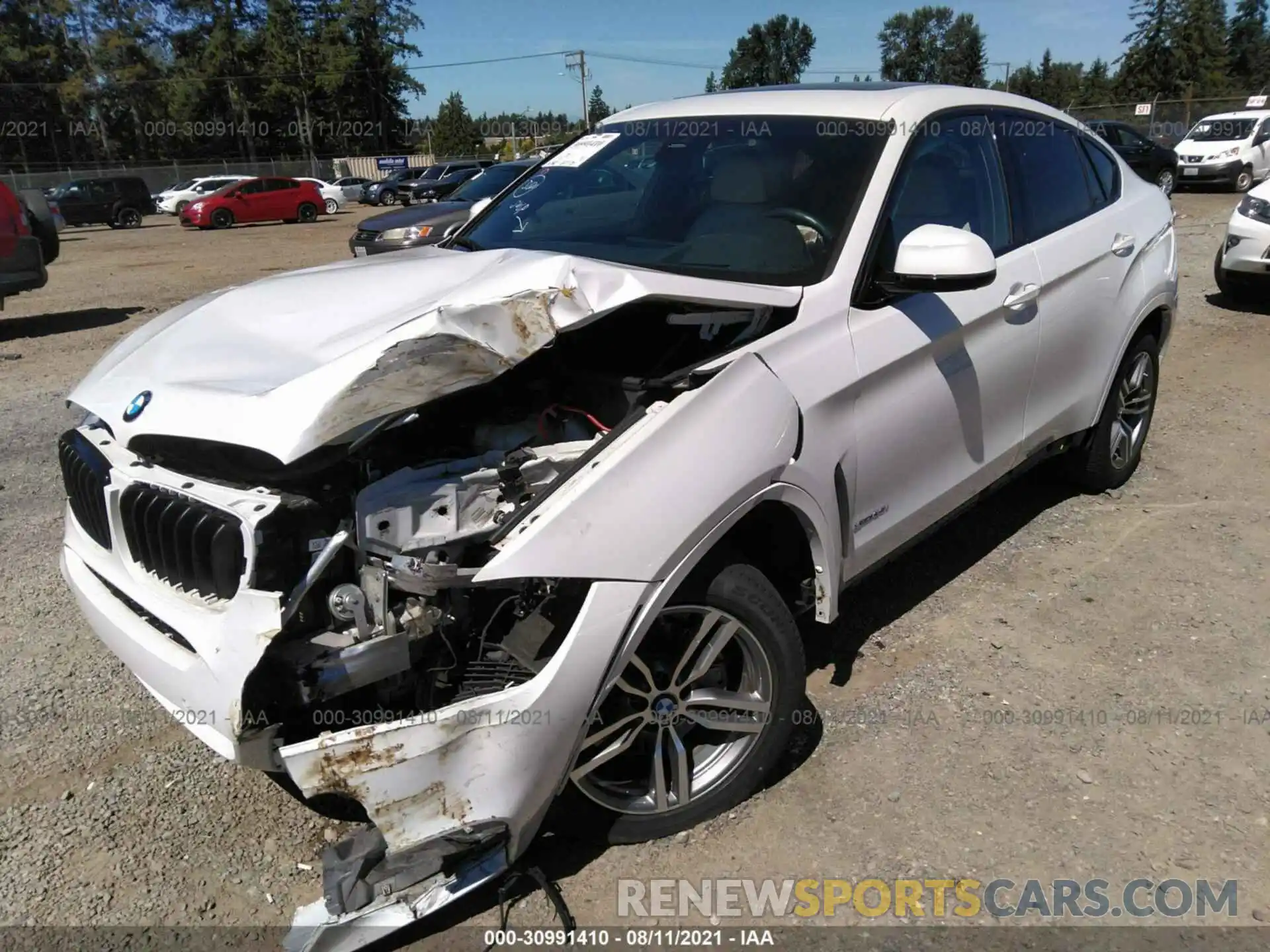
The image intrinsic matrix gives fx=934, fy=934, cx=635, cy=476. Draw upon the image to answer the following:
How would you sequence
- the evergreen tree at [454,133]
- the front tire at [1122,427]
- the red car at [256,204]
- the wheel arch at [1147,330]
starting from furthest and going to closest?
the evergreen tree at [454,133]
the red car at [256,204]
the front tire at [1122,427]
the wheel arch at [1147,330]

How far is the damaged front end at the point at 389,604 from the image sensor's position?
204 cm

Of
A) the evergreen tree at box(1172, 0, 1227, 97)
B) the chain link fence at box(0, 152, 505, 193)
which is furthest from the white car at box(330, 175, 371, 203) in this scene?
the evergreen tree at box(1172, 0, 1227, 97)

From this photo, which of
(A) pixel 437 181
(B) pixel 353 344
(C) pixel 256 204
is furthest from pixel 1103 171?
(A) pixel 437 181

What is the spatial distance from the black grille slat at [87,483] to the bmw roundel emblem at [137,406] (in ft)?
0.59

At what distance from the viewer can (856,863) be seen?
8.13ft

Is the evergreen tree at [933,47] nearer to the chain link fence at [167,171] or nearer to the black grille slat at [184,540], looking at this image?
the chain link fence at [167,171]

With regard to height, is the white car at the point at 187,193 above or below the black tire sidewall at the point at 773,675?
above

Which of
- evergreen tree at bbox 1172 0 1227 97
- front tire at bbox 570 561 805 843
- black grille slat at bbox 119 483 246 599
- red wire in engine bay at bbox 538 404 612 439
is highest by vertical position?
evergreen tree at bbox 1172 0 1227 97

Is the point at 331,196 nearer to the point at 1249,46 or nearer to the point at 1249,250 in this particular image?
the point at 1249,250

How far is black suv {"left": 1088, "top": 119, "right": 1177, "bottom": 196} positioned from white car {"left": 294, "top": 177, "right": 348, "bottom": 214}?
83.7ft

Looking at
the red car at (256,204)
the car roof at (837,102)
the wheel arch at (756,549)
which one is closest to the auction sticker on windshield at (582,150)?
the car roof at (837,102)

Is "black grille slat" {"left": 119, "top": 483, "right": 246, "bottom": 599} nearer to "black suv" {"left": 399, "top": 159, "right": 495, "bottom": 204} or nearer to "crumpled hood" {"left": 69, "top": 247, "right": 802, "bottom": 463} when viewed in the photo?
"crumpled hood" {"left": 69, "top": 247, "right": 802, "bottom": 463}

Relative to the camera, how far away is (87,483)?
→ 2633mm

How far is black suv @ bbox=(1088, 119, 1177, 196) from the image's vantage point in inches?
768
